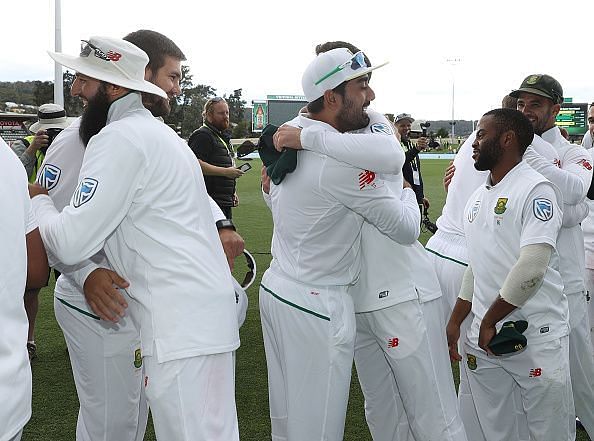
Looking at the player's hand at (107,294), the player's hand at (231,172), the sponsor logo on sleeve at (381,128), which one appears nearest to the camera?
the player's hand at (107,294)

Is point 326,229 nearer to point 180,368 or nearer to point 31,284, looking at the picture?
point 180,368

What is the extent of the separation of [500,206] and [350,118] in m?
0.89

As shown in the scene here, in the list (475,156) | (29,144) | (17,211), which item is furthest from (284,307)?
(29,144)

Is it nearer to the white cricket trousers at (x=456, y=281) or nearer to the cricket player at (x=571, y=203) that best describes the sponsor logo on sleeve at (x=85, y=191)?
the white cricket trousers at (x=456, y=281)

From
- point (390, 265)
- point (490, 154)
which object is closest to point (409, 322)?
point (390, 265)

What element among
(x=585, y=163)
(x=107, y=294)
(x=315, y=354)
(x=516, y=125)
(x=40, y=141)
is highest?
(x=516, y=125)

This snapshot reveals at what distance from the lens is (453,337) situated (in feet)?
13.9

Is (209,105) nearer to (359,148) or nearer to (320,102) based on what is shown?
(320,102)

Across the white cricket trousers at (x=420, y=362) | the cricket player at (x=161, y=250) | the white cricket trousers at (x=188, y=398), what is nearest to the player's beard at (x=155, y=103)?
the cricket player at (x=161, y=250)

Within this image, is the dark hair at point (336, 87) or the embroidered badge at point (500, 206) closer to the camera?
the dark hair at point (336, 87)

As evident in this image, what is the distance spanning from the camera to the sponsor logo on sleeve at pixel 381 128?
140 inches

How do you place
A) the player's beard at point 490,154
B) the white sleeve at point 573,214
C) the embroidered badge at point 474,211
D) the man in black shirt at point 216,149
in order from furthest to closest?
the man in black shirt at point 216,149, the white sleeve at point 573,214, the embroidered badge at point 474,211, the player's beard at point 490,154

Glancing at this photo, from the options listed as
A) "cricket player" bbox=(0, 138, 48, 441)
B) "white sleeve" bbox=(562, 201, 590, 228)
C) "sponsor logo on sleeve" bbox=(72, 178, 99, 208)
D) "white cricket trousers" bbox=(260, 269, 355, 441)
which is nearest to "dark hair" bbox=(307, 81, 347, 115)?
"white cricket trousers" bbox=(260, 269, 355, 441)

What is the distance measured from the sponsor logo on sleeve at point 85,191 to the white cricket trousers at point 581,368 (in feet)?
10.2
